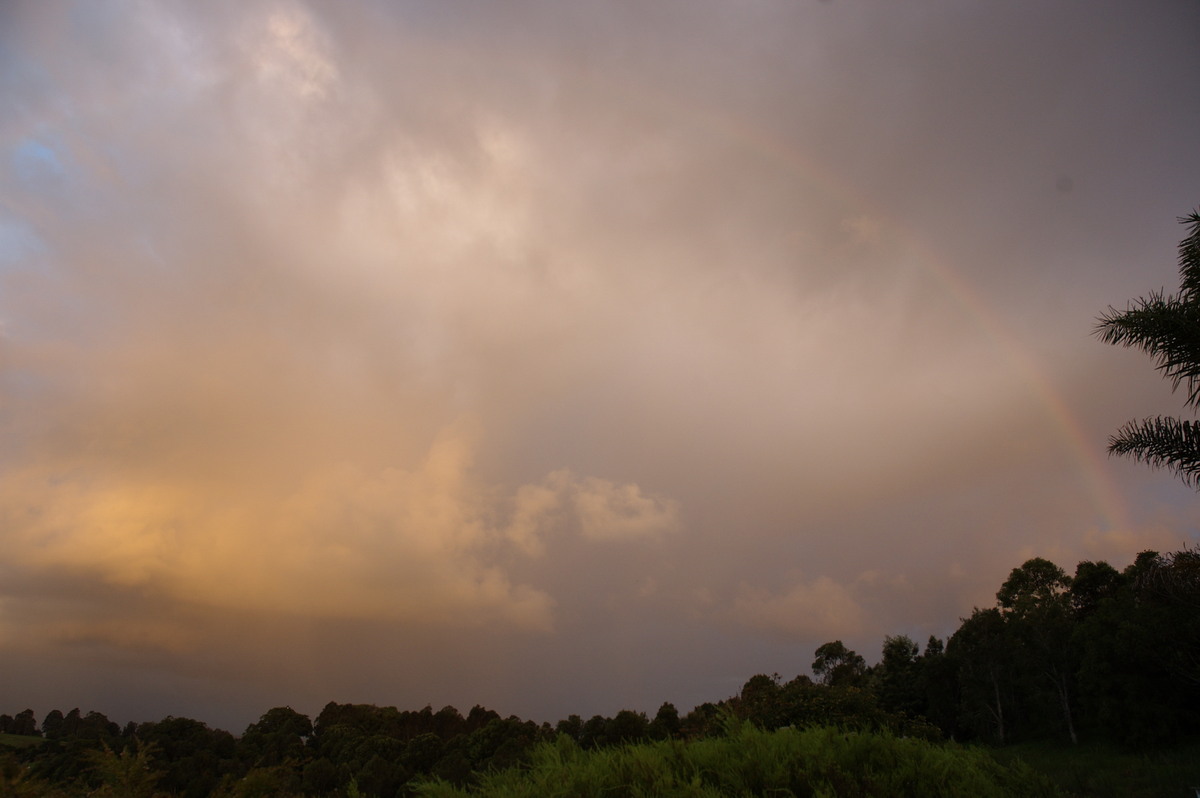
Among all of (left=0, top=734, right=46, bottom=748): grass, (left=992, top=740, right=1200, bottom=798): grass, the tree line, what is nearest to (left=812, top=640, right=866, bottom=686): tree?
the tree line

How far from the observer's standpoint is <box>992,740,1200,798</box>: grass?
38656 mm

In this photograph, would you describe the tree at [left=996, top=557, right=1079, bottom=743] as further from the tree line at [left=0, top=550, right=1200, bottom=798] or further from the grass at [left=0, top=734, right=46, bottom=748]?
the grass at [left=0, top=734, right=46, bottom=748]

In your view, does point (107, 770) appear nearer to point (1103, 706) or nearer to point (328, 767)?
point (328, 767)

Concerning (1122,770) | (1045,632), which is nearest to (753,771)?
(1122,770)

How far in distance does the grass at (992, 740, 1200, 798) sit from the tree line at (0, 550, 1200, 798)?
6.32 feet

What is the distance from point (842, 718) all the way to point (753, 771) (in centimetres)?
1154

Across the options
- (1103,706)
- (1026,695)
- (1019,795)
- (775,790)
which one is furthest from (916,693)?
(775,790)

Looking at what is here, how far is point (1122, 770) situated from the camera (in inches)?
1800

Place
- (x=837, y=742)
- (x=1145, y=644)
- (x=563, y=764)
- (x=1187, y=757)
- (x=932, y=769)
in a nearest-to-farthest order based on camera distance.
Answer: (x=563, y=764), (x=932, y=769), (x=837, y=742), (x=1187, y=757), (x=1145, y=644)

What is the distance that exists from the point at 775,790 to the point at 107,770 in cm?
1172

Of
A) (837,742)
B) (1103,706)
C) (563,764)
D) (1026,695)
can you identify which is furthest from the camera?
(1026,695)

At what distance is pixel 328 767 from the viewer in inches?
1175

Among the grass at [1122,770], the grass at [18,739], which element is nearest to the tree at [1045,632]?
the grass at [1122,770]

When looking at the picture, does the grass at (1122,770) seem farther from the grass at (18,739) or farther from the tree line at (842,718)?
the grass at (18,739)
